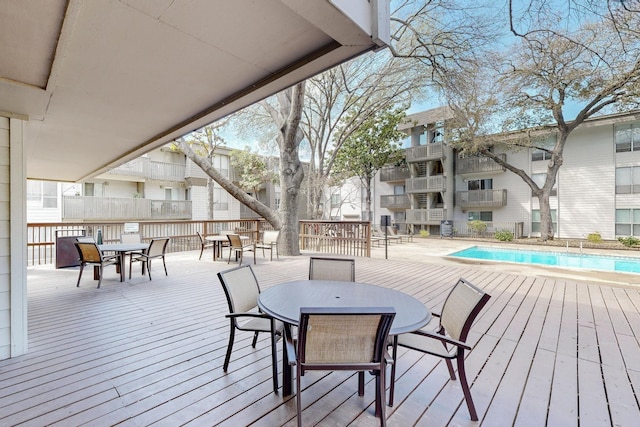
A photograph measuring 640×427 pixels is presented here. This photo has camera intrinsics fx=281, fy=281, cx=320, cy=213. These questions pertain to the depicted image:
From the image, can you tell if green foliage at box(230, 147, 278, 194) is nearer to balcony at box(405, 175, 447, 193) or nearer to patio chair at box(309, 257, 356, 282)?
balcony at box(405, 175, 447, 193)

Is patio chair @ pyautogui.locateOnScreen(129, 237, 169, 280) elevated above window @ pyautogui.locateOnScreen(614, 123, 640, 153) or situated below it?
below

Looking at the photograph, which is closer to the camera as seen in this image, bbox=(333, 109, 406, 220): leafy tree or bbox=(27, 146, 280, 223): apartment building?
bbox=(27, 146, 280, 223): apartment building

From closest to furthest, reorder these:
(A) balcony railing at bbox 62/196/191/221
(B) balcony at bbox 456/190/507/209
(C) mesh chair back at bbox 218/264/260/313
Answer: (C) mesh chair back at bbox 218/264/260/313 → (A) balcony railing at bbox 62/196/191/221 → (B) balcony at bbox 456/190/507/209

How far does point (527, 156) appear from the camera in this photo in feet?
50.5

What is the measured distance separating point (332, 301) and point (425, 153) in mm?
17030

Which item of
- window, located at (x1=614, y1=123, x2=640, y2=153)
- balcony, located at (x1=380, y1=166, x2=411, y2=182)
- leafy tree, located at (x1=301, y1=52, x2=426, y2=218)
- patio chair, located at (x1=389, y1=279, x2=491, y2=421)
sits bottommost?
patio chair, located at (x1=389, y1=279, x2=491, y2=421)

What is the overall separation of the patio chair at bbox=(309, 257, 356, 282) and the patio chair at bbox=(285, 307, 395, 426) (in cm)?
136

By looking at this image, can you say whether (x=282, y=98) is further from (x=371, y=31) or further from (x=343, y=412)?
(x=343, y=412)

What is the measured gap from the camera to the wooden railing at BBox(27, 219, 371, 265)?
7.22 m

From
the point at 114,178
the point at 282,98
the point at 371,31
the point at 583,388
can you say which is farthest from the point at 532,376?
the point at 114,178

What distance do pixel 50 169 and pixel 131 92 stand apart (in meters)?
6.48

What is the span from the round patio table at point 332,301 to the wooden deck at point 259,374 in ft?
1.53

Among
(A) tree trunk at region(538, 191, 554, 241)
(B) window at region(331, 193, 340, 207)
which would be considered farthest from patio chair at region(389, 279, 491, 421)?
(B) window at region(331, 193, 340, 207)

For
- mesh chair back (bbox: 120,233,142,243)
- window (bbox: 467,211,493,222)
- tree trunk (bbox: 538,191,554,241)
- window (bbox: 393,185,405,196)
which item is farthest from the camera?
window (bbox: 393,185,405,196)
